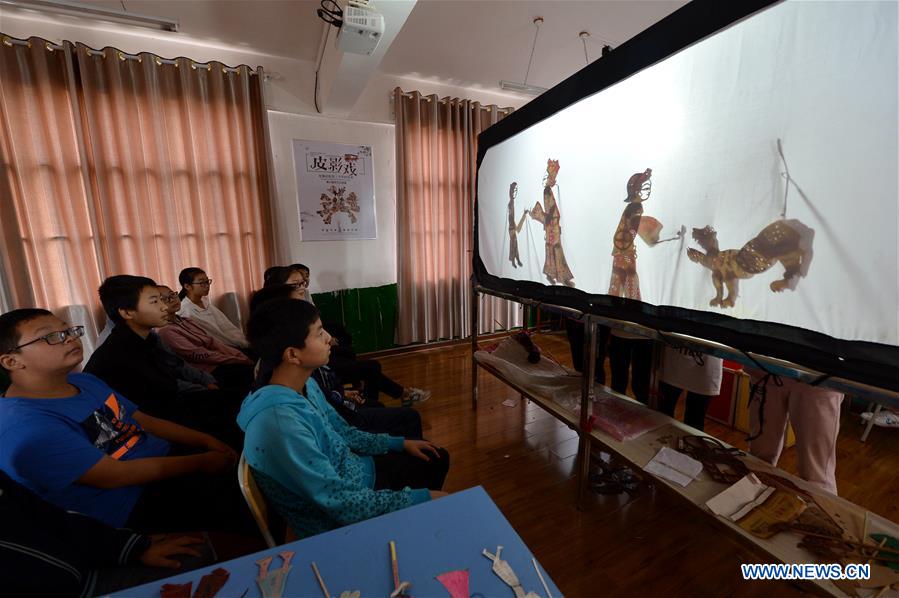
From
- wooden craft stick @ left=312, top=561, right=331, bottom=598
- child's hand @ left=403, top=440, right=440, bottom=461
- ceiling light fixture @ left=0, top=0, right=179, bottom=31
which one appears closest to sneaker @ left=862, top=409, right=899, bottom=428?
child's hand @ left=403, top=440, right=440, bottom=461

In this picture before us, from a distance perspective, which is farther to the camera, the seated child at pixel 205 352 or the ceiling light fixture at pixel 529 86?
the ceiling light fixture at pixel 529 86

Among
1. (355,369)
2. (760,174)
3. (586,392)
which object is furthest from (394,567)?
(355,369)

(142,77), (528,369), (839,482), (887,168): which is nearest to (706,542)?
(839,482)

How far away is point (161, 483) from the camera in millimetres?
1157

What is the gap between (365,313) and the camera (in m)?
3.83

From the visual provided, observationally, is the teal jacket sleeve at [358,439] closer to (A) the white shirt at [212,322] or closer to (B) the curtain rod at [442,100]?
(A) the white shirt at [212,322]

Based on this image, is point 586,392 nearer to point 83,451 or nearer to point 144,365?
point 83,451

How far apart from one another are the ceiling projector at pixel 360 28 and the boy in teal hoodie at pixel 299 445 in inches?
67.6

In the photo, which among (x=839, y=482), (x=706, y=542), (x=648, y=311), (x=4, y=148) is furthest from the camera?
(x=4, y=148)

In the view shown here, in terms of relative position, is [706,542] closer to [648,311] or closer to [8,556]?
[648,311]

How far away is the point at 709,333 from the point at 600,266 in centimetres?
51

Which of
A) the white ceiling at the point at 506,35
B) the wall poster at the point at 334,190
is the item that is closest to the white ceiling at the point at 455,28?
the white ceiling at the point at 506,35

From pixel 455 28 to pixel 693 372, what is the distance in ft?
9.26

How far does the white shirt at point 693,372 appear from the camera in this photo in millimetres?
1688
